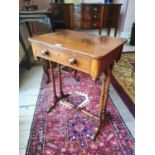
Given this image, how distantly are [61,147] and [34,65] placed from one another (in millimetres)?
1762

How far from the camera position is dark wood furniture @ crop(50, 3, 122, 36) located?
2.78 m

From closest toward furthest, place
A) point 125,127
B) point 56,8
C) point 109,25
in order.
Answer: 1. point 125,127
2. point 56,8
3. point 109,25

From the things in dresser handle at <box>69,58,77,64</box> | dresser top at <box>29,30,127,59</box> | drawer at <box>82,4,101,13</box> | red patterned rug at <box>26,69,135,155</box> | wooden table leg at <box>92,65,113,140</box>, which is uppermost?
drawer at <box>82,4,101,13</box>

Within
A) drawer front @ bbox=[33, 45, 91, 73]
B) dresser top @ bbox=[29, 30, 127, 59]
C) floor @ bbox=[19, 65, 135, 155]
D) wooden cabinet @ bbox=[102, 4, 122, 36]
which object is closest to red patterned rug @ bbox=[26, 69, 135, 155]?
floor @ bbox=[19, 65, 135, 155]

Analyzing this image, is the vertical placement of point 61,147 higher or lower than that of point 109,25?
lower

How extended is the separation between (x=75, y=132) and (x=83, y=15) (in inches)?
87.6

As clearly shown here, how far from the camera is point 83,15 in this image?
9.59 feet

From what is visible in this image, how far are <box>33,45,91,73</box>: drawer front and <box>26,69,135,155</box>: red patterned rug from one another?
26.2 inches

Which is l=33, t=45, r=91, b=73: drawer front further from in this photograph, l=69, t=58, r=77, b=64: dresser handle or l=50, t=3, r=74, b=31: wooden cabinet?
l=50, t=3, r=74, b=31: wooden cabinet

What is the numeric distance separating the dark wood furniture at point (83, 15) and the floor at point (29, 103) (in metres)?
1.01
